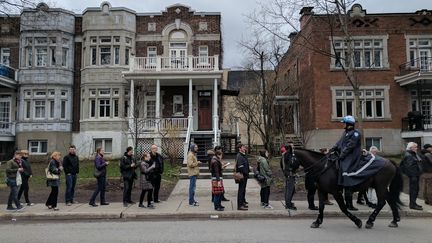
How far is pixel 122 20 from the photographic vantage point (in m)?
27.6

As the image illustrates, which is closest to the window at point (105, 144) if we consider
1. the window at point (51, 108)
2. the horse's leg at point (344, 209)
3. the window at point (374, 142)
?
the window at point (51, 108)

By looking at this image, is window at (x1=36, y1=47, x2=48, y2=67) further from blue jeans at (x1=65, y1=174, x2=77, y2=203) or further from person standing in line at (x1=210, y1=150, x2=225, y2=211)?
person standing in line at (x1=210, y1=150, x2=225, y2=211)

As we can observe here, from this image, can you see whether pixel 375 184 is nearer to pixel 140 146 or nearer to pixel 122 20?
pixel 140 146

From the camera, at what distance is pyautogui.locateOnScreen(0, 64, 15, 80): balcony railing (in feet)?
86.9

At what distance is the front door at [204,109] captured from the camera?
2791cm

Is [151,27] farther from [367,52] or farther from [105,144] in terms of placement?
[367,52]

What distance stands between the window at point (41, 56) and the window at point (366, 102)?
19.1 m

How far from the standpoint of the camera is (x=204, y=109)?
92.0 ft

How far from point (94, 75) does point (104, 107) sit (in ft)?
7.13

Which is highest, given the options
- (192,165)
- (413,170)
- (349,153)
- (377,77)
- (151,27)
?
(151,27)

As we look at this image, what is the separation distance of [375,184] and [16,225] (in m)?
8.45

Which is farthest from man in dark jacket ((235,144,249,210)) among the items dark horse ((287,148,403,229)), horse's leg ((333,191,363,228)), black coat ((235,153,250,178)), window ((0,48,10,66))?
window ((0,48,10,66))

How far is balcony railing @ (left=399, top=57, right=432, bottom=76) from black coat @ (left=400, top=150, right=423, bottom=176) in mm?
17640

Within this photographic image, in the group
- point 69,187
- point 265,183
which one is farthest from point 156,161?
point 265,183
